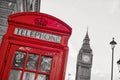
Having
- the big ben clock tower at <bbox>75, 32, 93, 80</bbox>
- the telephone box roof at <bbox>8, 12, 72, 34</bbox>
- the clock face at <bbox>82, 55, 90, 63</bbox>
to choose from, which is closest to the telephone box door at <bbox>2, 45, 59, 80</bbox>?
the telephone box roof at <bbox>8, 12, 72, 34</bbox>

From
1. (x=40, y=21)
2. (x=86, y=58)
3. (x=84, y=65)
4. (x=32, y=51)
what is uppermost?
(x=86, y=58)

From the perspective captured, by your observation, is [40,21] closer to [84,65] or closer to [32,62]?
[32,62]

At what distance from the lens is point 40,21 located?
5359mm

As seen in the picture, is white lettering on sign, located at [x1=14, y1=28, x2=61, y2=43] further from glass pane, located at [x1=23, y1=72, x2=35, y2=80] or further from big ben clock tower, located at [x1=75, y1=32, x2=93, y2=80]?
big ben clock tower, located at [x1=75, y1=32, x2=93, y2=80]

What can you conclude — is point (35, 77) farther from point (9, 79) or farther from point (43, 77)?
point (9, 79)

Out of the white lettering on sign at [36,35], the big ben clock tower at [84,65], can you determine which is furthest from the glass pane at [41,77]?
the big ben clock tower at [84,65]

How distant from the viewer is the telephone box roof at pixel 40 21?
5242 millimetres

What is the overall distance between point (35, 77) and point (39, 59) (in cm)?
40

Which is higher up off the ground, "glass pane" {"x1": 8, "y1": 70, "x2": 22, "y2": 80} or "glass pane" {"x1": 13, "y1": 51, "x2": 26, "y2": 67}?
"glass pane" {"x1": 13, "y1": 51, "x2": 26, "y2": 67}

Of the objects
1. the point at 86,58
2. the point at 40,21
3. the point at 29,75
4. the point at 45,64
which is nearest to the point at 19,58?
Result: the point at 29,75

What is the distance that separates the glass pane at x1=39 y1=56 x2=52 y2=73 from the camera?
199 inches

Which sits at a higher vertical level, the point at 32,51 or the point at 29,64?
the point at 32,51

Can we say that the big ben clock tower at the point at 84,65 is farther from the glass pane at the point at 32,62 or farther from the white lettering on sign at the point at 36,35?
the glass pane at the point at 32,62

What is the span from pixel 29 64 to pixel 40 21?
1.00 meters
